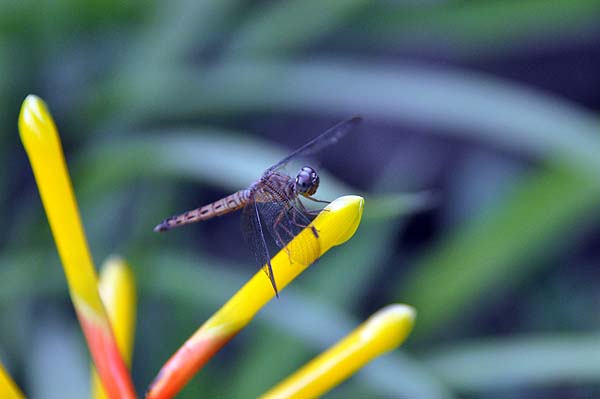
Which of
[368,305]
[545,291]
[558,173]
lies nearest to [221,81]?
[368,305]

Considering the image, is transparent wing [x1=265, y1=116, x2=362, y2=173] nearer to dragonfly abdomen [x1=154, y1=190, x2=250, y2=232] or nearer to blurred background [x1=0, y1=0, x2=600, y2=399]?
dragonfly abdomen [x1=154, y1=190, x2=250, y2=232]

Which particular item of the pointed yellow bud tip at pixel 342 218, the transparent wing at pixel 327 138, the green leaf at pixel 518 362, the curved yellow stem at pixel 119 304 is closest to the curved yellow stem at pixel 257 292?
the pointed yellow bud tip at pixel 342 218

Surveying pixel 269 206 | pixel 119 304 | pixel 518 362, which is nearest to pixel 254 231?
pixel 269 206

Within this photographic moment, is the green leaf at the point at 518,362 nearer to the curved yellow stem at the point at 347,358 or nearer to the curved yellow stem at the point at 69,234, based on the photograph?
the curved yellow stem at the point at 347,358

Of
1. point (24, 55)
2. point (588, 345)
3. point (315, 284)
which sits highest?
point (24, 55)

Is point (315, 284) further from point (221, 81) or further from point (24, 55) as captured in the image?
point (24, 55)

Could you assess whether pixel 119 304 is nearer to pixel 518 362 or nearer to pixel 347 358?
pixel 347 358
